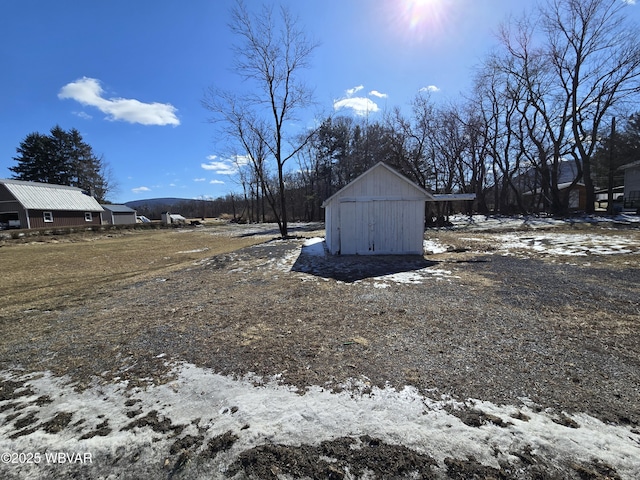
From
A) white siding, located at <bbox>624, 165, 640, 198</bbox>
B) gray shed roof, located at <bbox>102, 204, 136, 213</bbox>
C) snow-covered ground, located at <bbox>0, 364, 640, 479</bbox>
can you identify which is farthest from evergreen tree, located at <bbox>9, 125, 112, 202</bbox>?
white siding, located at <bbox>624, 165, 640, 198</bbox>

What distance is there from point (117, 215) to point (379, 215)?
159 feet

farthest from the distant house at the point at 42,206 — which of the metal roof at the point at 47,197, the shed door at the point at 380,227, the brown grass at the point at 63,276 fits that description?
the shed door at the point at 380,227

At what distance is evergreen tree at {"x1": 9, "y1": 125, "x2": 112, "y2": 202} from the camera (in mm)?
45094

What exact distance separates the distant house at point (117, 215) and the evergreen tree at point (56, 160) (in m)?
3.55

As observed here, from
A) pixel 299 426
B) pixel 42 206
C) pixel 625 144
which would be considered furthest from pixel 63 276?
pixel 625 144

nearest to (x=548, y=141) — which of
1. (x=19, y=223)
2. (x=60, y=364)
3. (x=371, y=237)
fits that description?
(x=371, y=237)

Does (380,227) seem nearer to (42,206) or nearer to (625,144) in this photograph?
(625,144)

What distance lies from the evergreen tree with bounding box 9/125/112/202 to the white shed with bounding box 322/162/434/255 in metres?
48.3

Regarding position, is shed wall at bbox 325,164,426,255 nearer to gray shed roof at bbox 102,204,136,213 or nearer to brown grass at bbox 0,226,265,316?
brown grass at bbox 0,226,265,316

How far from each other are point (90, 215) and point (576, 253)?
47.3 m

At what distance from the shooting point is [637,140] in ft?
89.7

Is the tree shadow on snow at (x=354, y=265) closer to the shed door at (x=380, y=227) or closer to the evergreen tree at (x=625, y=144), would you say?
the shed door at (x=380, y=227)

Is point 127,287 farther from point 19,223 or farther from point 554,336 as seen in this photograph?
point 19,223

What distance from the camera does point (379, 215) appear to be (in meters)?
11.5
